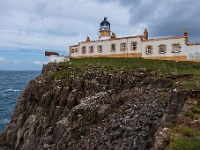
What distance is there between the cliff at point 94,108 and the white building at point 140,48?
1070cm

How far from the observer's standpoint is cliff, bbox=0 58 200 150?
790 inches

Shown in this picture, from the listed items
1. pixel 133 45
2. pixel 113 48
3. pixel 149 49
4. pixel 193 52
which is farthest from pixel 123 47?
pixel 193 52

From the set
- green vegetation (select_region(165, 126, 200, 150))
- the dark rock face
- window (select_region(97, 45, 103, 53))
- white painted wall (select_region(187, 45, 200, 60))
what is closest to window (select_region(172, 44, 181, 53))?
white painted wall (select_region(187, 45, 200, 60))

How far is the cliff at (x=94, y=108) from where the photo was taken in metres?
20.1

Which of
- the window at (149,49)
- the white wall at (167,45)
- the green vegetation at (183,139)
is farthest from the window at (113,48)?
the green vegetation at (183,139)

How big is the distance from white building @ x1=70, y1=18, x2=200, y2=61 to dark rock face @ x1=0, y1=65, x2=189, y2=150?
11.9m

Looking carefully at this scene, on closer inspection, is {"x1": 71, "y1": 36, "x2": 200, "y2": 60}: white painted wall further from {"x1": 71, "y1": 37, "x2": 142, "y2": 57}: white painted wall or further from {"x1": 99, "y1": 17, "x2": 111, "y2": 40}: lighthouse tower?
{"x1": 99, "y1": 17, "x2": 111, "y2": 40}: lighthouse tower

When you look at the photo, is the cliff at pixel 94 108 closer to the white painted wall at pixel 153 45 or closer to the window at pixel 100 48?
the white painted wall at pixel 153 45

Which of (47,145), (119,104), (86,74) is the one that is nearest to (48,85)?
(86,74)

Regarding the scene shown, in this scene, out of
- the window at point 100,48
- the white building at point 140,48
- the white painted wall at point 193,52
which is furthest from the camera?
the window at point 100,48

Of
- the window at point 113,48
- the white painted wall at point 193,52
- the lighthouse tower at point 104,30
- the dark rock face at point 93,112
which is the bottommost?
the dark rock face at point 93,112

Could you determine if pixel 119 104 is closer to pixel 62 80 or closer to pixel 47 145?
pixel 47 145

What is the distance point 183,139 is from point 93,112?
593 inches

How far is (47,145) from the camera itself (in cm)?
2734
